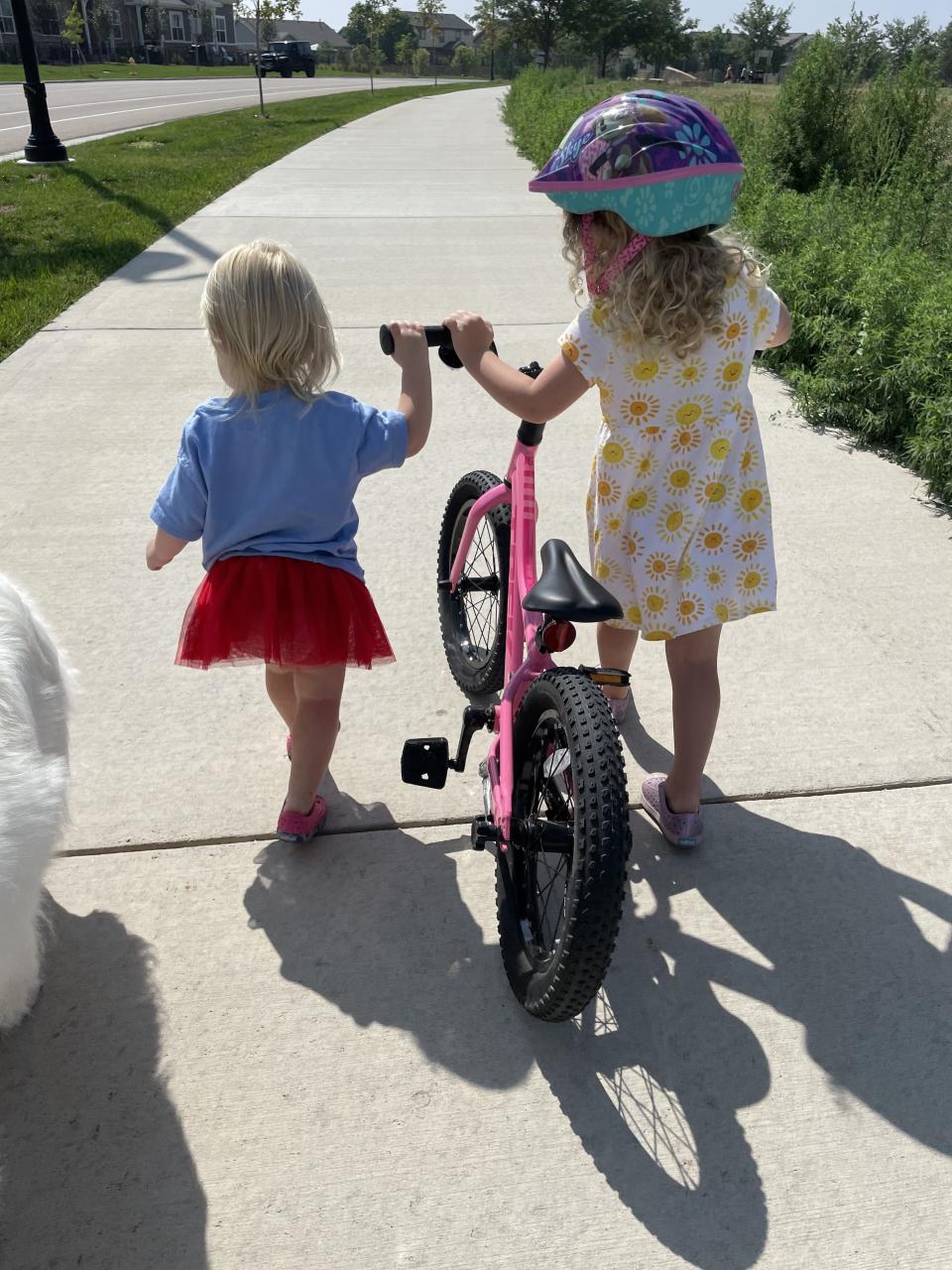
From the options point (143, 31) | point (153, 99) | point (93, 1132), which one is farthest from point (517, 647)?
point (143, 31)

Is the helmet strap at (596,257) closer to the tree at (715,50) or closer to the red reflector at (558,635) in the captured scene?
the red reflector at (558,635)

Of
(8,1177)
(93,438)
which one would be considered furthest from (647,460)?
(93,438)

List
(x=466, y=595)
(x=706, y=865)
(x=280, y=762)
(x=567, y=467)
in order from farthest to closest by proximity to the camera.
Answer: (x=567, y=467) < (x=466, y=595) < (x=280, y=762) < (x=706, y=865)

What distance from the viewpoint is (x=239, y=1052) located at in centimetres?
206

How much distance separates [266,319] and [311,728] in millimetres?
989

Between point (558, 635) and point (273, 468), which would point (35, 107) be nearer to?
point (273, 468)

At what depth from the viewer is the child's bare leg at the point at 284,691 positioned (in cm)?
260

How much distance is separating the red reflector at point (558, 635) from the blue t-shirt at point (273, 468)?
1.73 feet

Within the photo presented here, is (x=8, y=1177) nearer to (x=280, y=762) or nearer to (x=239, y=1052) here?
(x=239, y=1052)

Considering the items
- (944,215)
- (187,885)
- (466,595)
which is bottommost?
(187,885)

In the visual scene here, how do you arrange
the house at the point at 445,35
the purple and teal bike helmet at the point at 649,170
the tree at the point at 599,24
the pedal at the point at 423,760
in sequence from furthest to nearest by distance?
1. the house at the point at 445,35
2. the tree at the point at 599,24
3. the pedal at the point at 423,760
4. the purple and teal bike helmet at the point at 649,170

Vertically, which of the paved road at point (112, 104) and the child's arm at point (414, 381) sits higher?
the child's arm at point (414, 381)

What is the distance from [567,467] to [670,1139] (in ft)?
11.0

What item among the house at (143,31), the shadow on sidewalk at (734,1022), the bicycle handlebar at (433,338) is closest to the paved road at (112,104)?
the bicycle handlebar at (433,338)
